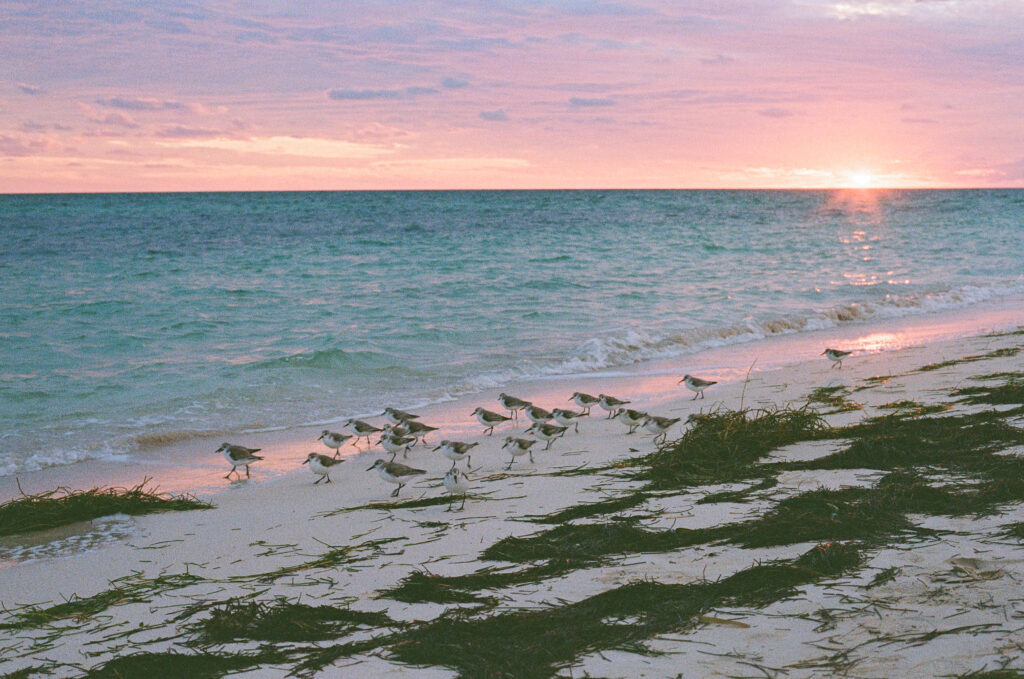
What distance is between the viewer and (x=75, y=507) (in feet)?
23.5

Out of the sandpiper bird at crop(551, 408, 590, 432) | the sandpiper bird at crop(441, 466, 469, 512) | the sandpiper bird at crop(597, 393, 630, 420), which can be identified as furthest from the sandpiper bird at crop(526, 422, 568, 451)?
the sandpiper bird at crop(441, 466, 469, 512)

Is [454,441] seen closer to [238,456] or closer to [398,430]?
[398,430]

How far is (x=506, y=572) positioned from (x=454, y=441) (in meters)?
4.19

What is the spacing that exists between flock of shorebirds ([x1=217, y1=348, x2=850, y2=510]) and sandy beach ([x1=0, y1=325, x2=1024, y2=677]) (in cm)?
16

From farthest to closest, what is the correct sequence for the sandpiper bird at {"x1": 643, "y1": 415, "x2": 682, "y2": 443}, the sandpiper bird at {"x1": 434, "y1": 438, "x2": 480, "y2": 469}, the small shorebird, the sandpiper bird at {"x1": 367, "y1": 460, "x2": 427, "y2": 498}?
1. the small shorebird
2. the sandpiper bird at {"x1": 643, "y1": 415, "x2": 682, "y2": 443}
3. the sandpiper bird at {"x1": 434, "y1": 438, "x2": 480, "y2": 469}
4. the sandpiper bird at {"x1": 367, "y1": 460, "x2": 427, "y2": 498}

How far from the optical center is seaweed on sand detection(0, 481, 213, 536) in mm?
6930

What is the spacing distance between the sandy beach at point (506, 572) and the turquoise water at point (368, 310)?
3.55 metres

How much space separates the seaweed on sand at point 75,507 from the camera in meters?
6.93

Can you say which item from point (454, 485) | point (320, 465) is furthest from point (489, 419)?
point (454, 485)

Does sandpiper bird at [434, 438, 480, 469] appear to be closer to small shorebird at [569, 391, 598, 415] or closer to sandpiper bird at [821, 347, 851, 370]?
small shorebird at [569, 391, 598, 415]

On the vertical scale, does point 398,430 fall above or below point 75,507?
above

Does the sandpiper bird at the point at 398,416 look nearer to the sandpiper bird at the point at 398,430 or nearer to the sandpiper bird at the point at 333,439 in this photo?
the sandpiper bird at the point at 398,430

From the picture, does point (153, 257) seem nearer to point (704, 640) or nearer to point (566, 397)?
point (566, 397)

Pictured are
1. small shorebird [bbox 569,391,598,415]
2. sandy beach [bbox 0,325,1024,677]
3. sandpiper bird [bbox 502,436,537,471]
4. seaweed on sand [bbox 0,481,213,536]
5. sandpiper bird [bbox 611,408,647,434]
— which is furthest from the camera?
small shorebird [bbox 569,391,598,415]
